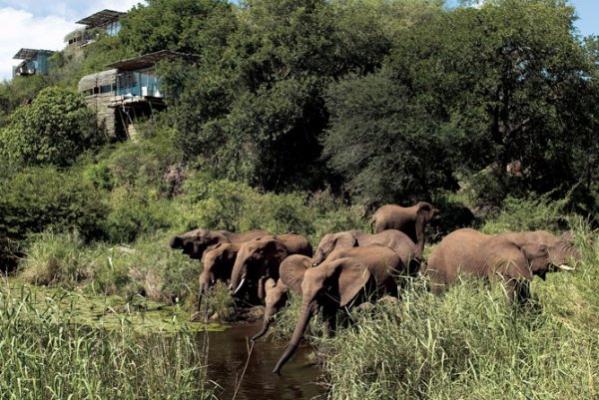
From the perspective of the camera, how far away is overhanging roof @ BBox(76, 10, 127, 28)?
63.0 metres

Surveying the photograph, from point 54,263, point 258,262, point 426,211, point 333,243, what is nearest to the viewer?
point 333,243

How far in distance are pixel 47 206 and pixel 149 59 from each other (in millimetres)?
18876

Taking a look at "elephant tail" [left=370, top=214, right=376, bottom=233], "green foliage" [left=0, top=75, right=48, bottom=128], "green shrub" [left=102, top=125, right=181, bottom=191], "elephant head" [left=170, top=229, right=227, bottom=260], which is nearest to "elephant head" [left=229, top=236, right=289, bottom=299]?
"elephant head" [left=170, top=229, right=227, bottom=260]

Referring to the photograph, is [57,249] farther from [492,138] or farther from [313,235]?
[492,138]

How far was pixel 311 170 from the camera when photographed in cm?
2955

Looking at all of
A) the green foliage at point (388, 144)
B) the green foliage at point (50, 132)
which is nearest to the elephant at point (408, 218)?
the green foliage at point (388, 144)

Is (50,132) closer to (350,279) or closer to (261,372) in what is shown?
(261,372)

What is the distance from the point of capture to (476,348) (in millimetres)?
7234

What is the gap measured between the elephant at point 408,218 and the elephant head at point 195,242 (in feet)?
14.7

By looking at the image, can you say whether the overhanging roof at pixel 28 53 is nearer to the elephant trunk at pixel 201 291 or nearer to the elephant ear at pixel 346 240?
the elephant trunk at pixel 201 291

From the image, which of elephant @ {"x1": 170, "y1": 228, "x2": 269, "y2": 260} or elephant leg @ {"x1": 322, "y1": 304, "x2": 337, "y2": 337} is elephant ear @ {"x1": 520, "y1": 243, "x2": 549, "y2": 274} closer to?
elephant leg @ {"x1": 322, "y1": 304, "x2": 337, "y2": 337}

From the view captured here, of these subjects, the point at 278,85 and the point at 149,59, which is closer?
the point at 278,85

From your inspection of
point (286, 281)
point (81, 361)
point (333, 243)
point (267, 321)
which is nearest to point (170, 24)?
point (333, 243)

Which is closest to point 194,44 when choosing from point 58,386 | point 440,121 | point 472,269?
point 440,121
